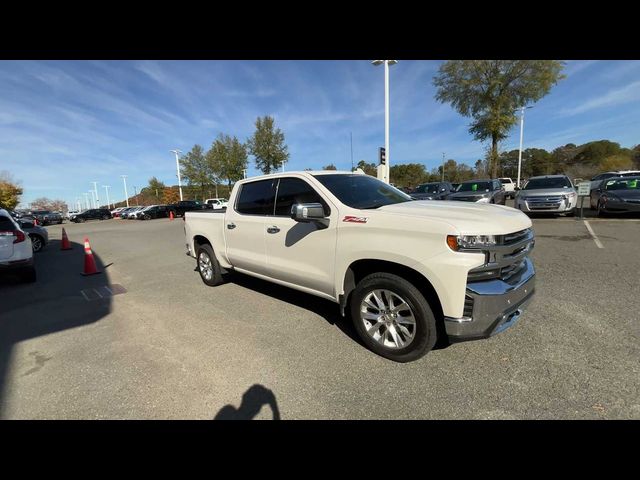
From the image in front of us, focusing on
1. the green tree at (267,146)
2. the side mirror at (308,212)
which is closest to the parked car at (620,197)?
the side mirror at (308,212)

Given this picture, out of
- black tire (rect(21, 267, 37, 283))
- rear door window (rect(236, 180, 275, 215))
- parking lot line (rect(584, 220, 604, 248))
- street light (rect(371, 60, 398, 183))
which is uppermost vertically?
street light (rect(371, 60, 398, 183))

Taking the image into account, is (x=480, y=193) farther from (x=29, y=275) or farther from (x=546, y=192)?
(x=29, y=275)

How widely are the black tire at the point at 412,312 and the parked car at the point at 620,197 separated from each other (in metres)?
12.8

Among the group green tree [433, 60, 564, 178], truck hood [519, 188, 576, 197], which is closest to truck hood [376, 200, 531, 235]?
truck hood [519, 188, 576, 197]

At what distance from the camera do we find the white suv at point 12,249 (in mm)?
6247

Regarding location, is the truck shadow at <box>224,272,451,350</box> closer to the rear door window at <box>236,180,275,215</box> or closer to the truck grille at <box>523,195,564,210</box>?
the rear door window at <box>236,180,275,215</box>

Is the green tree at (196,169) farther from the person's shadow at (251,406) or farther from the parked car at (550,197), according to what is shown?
the person's shadow at (251,406)

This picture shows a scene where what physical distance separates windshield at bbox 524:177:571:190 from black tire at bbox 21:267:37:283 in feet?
53.3

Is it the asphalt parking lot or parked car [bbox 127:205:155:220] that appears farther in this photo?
parked car [bbox 127:205:155:220]

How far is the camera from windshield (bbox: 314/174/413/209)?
353 cm
